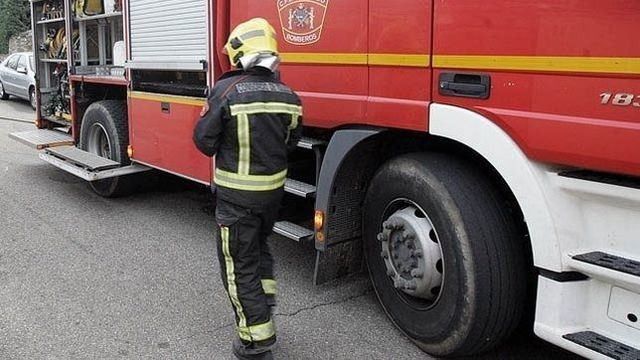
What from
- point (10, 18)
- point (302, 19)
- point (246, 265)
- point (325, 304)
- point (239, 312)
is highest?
point (10, 18)

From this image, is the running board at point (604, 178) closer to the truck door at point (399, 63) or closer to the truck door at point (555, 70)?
the truck door at point (555, 70)

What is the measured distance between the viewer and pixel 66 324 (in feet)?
12.8

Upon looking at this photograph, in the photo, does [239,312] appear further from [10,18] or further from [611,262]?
[10,18]

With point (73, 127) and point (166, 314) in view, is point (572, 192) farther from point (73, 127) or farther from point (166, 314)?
point (73, 127)

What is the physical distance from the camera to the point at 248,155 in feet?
10.5

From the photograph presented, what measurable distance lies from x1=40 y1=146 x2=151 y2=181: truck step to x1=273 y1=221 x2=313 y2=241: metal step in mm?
2563

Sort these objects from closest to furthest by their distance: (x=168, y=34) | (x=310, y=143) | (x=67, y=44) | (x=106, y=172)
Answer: (x=310, y=143) → (x=168, y=34) → (x=106, y=172) → (x=67, y=44)

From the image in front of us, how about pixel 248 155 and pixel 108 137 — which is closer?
pixel 248 155

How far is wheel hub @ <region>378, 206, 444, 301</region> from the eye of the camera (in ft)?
10.7

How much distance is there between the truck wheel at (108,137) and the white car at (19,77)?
9.63 metres

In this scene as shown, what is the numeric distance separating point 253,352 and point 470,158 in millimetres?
1482

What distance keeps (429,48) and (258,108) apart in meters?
0.88

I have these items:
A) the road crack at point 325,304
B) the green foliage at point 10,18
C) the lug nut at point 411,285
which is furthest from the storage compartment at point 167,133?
the green foliage at point 10,18

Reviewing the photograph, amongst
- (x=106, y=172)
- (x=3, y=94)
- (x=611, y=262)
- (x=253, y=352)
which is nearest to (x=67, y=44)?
(x=106, y=172)
